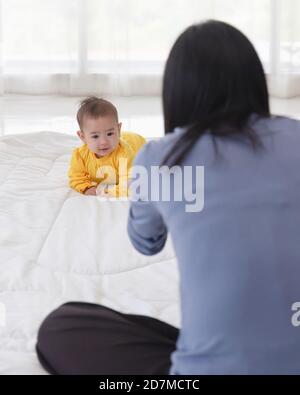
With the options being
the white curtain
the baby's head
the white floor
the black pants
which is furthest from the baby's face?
the white curtain

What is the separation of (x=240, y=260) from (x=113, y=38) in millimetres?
3412

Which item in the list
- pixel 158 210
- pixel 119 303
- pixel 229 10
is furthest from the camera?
pixel 229 10

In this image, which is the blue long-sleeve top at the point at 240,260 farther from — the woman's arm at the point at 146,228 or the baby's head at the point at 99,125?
the baby's head at the point at 99,125

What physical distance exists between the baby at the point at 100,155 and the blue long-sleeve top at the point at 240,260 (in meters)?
1.02

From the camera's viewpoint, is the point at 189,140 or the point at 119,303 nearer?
the point at 189,140

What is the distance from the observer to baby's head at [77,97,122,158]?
191cm

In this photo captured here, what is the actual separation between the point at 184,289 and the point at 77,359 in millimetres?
238

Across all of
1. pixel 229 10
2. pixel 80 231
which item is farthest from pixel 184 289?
pixel 229 10

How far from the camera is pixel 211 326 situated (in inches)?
31.8

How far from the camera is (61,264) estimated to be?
1.39 metres

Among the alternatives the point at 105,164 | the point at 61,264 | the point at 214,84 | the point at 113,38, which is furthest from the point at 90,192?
the point at 113,38

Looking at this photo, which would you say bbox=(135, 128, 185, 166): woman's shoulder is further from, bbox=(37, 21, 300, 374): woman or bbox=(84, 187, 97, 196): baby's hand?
bbox=(84, 187, 97, 196): baby's hand

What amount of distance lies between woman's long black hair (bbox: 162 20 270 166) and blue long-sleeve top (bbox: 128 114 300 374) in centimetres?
2

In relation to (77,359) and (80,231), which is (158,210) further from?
(80,231)
